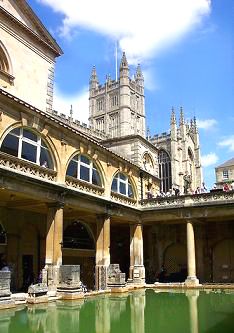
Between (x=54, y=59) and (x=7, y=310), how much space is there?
1697 centimetres

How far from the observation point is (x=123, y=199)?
27078 millimetres

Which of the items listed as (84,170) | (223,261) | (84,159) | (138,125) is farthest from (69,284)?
(138,125)

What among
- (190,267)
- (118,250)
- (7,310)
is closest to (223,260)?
(190,267)

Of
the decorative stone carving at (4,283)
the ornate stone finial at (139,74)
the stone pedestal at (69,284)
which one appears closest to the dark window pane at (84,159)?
the stone pedestal at (69,284)

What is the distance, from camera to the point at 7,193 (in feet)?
58.9

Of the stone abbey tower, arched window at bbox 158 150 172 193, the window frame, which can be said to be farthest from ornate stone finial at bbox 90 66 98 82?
the window frame

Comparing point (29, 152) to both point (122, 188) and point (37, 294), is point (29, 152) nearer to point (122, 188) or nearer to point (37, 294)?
point (37, 294)

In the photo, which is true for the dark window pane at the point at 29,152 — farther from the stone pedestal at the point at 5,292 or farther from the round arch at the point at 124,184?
the round arch at the point at 124,184

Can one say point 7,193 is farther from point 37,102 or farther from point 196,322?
point 196,322

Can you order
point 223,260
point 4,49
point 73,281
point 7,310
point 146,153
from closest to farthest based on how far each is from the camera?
point 7,310 < point 73,281 < point 4,49 < point 223,260 < point 146,153

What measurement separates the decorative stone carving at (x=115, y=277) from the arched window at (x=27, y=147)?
22.3ft

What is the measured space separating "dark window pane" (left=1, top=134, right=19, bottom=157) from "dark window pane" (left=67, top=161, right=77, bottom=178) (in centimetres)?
422

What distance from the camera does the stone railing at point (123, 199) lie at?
25916 mm

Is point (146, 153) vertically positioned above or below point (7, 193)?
above
